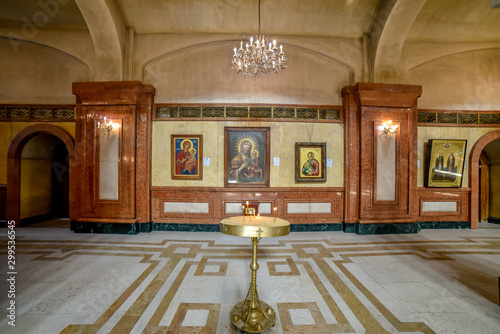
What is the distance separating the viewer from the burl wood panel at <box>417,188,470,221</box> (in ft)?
22.1

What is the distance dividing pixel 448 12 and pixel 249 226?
25.6ft

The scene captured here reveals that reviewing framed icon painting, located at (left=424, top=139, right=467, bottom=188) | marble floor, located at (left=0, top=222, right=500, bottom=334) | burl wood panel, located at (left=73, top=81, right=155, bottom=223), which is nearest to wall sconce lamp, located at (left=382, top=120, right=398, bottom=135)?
framed icon painting, located at (left=424, top=139, right=467, bottom=188)

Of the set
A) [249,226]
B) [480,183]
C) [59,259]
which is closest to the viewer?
[249,226]

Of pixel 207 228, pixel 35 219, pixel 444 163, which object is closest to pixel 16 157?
pixel 35 219

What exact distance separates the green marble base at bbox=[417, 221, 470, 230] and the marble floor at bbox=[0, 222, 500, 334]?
1.19 m

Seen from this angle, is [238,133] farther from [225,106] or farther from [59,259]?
[59,259]

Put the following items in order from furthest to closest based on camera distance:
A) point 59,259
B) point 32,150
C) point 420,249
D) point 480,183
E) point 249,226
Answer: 1. point 480,183
2. point 32,150
3. point 420,249
4. point 59,259
5. point 249,226

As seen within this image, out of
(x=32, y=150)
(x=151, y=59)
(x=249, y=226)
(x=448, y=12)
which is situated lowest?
(x=249, y=226)

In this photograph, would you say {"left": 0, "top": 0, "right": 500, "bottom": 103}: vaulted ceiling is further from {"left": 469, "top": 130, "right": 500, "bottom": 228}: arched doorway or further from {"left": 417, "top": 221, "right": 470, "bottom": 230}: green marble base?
{"left": 417, "top": 221, "right": 470, "bottom": 230}: green marble base

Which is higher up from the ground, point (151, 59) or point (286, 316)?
point (151, 59)

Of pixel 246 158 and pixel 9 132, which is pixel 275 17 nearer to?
pixel 246 158

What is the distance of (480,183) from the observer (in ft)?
26.2

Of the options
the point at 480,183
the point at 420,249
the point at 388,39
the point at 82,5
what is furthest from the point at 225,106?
the point at 480,183

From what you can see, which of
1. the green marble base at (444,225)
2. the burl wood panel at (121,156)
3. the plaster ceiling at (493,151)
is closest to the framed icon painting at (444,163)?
the green marble base at (444,225)
